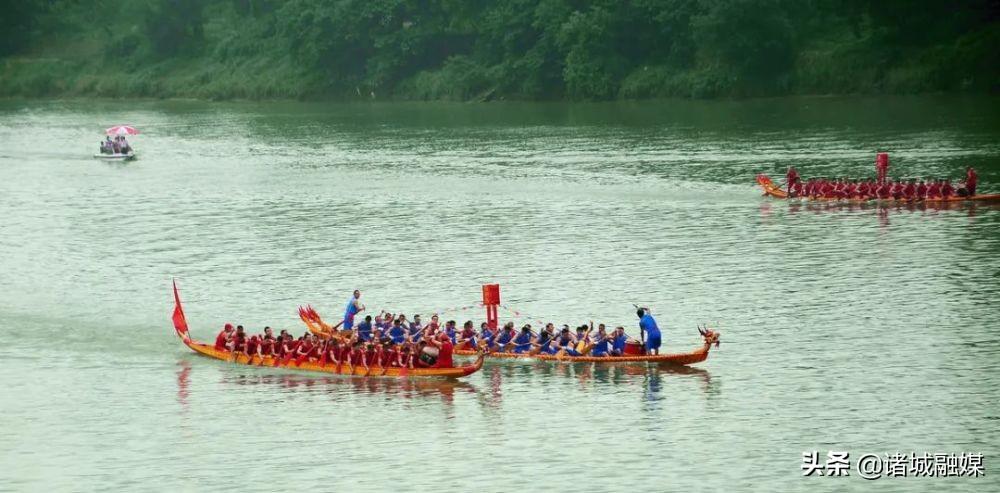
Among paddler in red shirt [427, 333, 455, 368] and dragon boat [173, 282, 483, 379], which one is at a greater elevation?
paddler in red shirt [427, 333, 455, 368]

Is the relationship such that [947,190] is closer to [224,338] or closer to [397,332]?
[397,332]

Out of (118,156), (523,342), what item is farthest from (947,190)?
(118,156)

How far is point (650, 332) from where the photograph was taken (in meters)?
41.5

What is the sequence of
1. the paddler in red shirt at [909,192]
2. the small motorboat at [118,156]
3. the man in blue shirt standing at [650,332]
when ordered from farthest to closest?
the small motorboat at [118,156] → the paddler in red shirt at [909,192] → the man in blue shirt standing at [650,332]

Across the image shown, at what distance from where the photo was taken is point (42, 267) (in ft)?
205

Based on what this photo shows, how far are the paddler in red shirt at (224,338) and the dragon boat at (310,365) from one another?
124mm

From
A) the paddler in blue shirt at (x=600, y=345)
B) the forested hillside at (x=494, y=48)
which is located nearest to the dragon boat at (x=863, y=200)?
the paddler in blue shirt at (x=600, y=345)

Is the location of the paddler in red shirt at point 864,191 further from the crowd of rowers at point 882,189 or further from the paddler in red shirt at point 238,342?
the paddler in red shirt at point 238,342

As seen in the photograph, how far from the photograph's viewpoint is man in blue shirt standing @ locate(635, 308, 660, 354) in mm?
41531

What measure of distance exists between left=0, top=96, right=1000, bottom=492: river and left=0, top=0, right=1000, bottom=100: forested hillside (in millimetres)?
7738

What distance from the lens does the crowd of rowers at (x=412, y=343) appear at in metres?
41.9

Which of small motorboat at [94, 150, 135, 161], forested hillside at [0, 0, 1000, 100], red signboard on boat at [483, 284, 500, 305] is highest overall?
forested hillside at [0, 0, 1000, 100]

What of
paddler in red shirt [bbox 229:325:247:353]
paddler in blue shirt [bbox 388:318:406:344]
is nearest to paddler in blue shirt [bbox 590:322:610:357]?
paddler in blue shirt [bbox 388:318:406:344]

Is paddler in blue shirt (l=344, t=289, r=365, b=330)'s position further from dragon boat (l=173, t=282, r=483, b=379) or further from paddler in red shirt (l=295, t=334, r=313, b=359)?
dragon boat (l=173, t=282, r=483, b=379)
